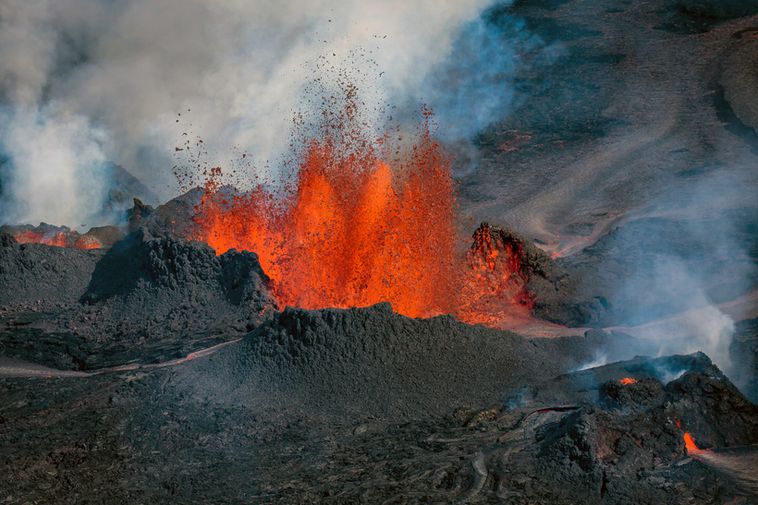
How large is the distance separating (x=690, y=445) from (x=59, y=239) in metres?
17.5

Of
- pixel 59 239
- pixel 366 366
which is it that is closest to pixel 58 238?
pixel 59 239

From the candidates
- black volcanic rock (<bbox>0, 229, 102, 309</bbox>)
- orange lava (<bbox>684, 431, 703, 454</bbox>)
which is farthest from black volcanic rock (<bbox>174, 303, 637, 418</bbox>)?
black volcanic rock (<bbox>0, 229, 102, 309</bbox>)

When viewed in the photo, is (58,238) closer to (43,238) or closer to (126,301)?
(43,238)

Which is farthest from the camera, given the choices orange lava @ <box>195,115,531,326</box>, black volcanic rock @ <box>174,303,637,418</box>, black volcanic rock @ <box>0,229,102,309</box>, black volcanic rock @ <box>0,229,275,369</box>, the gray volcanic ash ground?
black volcanic rock @ <box>0,229,102,309</box>

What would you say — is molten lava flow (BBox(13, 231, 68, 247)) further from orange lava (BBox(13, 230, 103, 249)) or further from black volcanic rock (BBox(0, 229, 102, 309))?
black volcanic rock (BBox(0, 229, 102, 309))

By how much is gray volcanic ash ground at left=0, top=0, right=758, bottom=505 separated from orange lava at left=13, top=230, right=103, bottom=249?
0.09m

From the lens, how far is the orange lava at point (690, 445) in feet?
28.8

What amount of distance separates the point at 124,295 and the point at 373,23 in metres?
17.4

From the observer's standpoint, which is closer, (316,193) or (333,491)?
(333,491)

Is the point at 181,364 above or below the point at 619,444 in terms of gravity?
above

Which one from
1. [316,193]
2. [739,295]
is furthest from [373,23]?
[739,295]

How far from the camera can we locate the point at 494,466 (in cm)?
848

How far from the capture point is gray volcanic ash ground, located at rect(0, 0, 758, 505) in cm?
837

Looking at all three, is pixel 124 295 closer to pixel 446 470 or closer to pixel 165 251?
pixel 165 251
